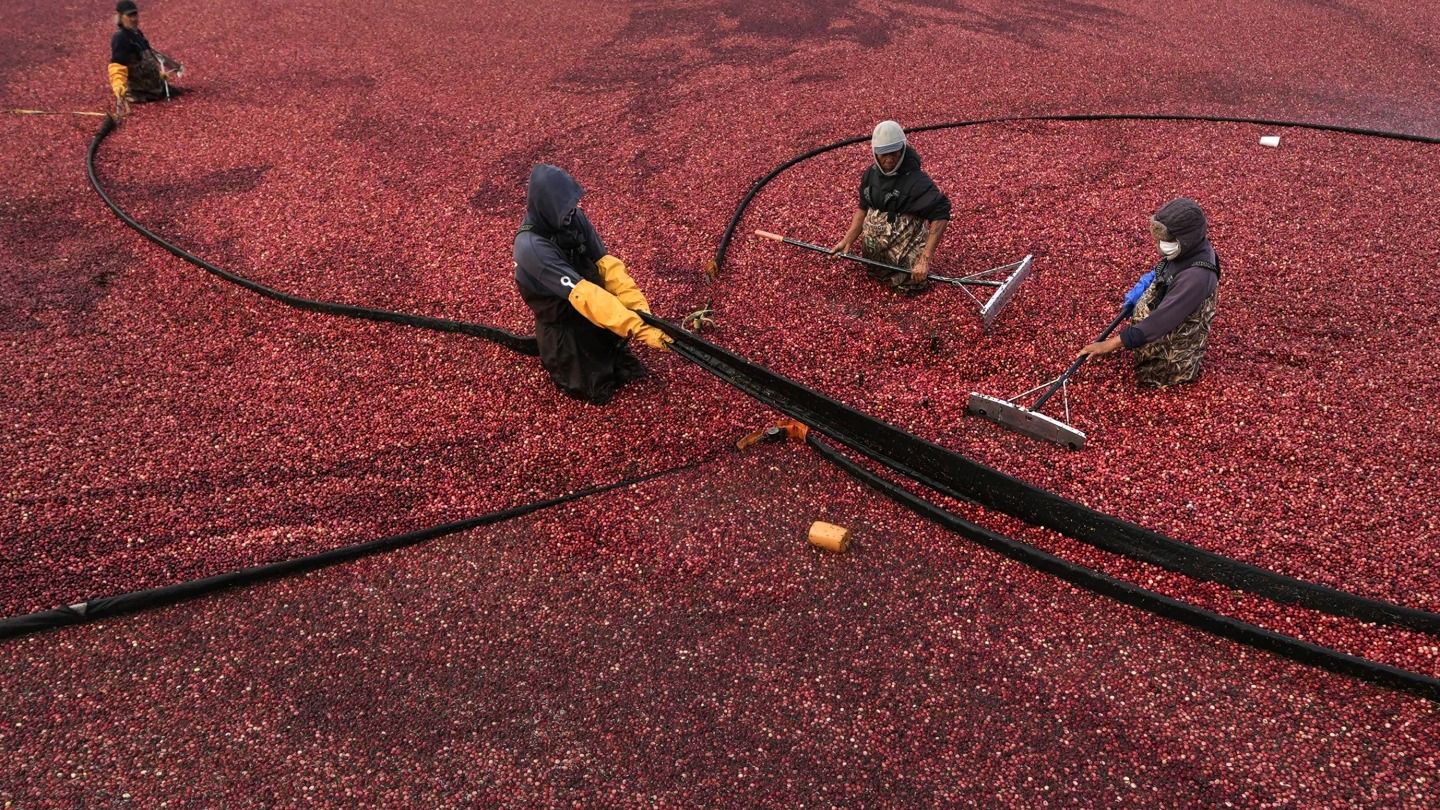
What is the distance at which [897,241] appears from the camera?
6.11 meters

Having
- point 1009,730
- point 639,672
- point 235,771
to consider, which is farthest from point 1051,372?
point 235,771

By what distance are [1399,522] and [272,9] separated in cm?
1491

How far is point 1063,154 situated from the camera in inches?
320

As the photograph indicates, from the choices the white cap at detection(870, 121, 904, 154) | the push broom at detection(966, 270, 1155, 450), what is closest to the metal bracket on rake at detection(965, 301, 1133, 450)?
the push broom at detection(966, 270, 1155, 450)

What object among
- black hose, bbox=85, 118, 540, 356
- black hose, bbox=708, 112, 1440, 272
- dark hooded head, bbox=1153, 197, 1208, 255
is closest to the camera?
dark hooded head, bbox=1153, 197, 1208, 255

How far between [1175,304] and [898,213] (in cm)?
194

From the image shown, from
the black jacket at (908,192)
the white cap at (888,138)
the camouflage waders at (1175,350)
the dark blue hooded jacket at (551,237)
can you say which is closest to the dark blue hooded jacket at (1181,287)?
the camouflage waders at (1175,350)

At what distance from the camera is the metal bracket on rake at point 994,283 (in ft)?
18.0

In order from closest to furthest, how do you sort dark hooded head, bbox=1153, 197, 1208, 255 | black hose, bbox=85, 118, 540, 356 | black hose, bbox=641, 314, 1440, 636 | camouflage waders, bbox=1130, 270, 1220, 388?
1. black hose, bbox=641, 314, 1440, 636
2. dark hooded head, bbox=1153, 197, 1208, 255
3. camouflage waders, bbox=1130, 270, 1220, 388
4. black hose, bbox=85, 118, 540, 356

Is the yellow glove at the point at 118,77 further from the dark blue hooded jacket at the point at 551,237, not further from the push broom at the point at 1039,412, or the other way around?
the push broom at the point at 1039,412

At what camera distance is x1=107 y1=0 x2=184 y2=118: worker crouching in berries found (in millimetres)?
9375

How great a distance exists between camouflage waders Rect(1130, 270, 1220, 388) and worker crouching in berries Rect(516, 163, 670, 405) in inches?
114

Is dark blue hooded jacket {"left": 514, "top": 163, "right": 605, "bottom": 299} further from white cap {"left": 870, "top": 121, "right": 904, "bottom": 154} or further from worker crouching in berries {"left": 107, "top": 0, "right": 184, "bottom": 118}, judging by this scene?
worker crouching in berries {"left": 107, "top": 0, "right": 184, "bottom": 118}

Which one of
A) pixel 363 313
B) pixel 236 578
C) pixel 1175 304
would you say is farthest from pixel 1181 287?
pixel 363 313
